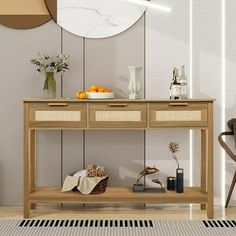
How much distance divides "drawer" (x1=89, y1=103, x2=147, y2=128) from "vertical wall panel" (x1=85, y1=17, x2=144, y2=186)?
452 millimetres

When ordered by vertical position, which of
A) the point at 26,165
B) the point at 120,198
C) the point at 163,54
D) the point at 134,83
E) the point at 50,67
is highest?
the point at 163,54

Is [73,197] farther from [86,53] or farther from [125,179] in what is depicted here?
[86,53]

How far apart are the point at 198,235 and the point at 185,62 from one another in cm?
161

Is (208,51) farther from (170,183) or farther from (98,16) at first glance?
(170,183)

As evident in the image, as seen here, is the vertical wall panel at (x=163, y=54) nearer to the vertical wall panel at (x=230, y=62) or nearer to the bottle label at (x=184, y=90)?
the bottle label at (x=184, y=90)

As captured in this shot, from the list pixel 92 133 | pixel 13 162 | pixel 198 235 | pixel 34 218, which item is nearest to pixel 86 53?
pixel 92 133

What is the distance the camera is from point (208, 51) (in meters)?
4.36

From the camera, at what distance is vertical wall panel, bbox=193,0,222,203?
14.3 feet

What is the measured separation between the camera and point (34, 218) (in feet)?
12.9

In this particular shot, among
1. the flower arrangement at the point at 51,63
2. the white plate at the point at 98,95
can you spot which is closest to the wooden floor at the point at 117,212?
the white plate at the point at 98,95

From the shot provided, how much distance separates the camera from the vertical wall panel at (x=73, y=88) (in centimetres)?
435

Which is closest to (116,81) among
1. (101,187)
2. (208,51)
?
(208,51)

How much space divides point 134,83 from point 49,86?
0.73 meters

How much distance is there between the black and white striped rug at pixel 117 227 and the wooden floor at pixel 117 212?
0.48ft
